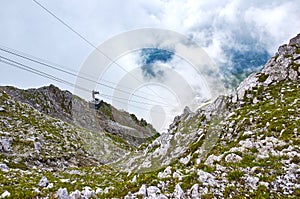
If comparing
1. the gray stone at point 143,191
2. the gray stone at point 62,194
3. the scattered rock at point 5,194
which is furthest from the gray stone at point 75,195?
the scattered rock at point 5,194

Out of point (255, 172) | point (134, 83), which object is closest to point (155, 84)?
point (134, 83)

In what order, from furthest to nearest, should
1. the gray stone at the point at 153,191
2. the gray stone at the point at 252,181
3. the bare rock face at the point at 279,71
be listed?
the bare rock face at the point at 279,71, the gray stone at the point at 252,181, the gray stone at the point at 153,191

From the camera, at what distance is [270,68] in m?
43.0

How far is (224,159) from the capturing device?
17.6 meters

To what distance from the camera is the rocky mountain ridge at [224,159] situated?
13.0 m

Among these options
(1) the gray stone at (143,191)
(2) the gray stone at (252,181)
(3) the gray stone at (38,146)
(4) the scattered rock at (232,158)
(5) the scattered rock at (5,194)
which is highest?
(3) the gray stone at (38,146)

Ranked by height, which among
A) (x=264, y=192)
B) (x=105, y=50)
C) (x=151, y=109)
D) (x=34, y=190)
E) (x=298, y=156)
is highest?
(x=151, y=109)

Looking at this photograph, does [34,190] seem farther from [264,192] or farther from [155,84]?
[155,84]

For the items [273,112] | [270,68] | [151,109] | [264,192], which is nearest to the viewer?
[264,192]

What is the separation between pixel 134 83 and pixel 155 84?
10.9 feet

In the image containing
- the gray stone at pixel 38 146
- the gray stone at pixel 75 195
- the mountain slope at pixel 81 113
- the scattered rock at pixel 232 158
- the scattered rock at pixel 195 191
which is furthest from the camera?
the mountain slope at pixel 81 113

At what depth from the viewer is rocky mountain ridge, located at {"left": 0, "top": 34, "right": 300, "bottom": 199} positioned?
42.8 ft

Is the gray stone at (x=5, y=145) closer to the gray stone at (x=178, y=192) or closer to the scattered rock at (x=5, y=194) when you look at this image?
the scattered rock at (x=5, y=194)

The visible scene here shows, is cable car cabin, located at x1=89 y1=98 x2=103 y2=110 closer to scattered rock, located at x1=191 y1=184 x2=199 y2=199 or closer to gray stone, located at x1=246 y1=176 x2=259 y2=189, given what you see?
scattered rock, located at x1=191 y1=184 x2=199 y2=199
